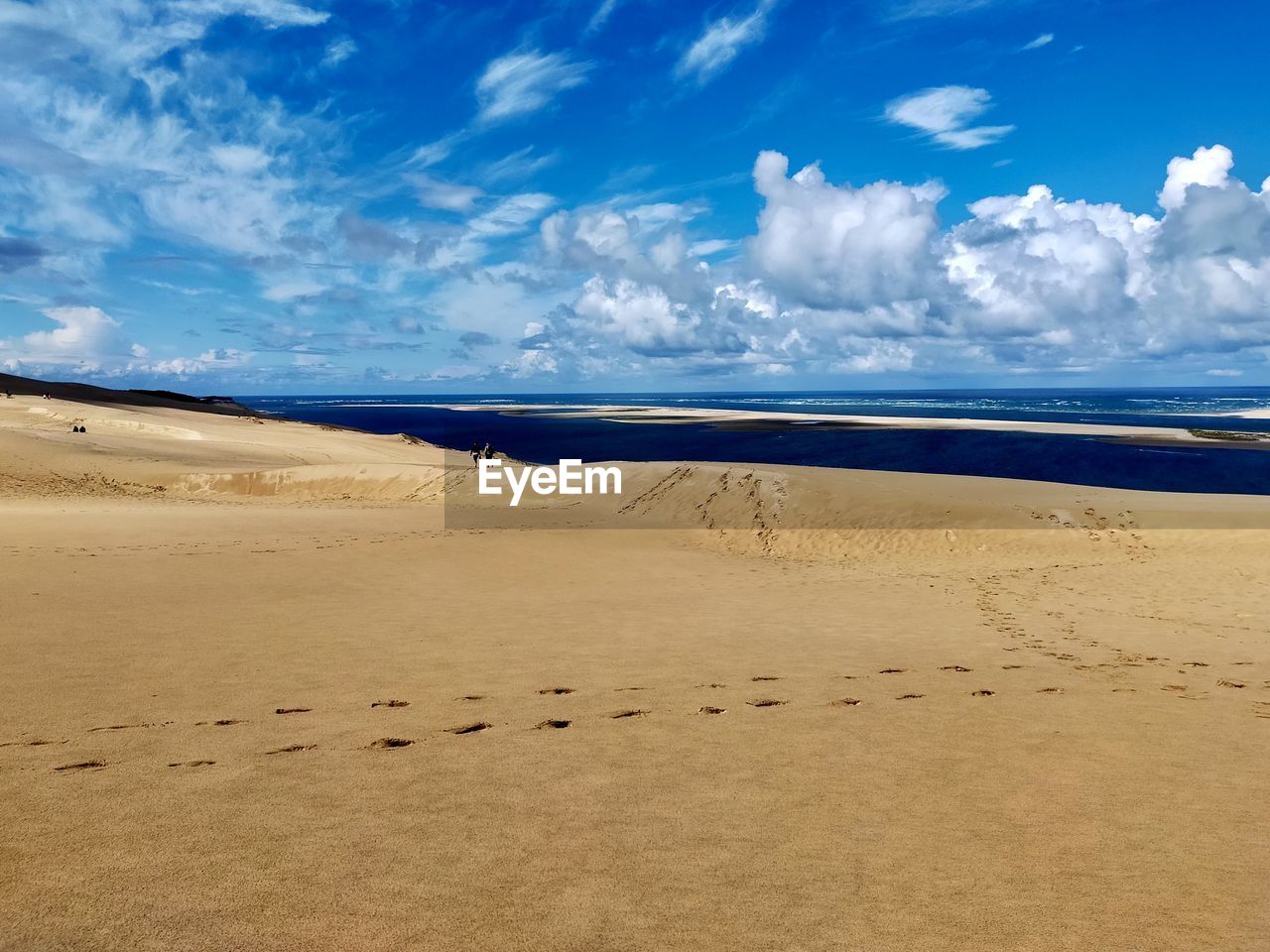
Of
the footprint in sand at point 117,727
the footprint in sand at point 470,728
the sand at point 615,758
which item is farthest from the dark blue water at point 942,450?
the footprint in sand at point 117,727

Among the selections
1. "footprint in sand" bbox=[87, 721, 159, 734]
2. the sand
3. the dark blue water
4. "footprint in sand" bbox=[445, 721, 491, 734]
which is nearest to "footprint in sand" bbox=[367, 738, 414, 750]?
the sand

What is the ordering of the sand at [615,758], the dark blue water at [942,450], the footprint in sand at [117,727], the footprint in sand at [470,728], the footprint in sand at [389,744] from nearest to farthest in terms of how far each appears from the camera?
the sand at [615,758], the footprint in sand at [389,744], the footprint in sand at [117,727], the footprint in sand at [470,728], the dark blue water at [942,450]

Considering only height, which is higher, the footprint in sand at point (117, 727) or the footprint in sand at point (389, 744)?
the footprint in sand at point (117, 727)

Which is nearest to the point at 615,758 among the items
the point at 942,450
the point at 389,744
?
the point at 389,744

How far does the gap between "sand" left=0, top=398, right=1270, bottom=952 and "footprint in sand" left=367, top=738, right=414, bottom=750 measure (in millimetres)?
47

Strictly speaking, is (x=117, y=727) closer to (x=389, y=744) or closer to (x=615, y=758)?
(x=389, y=744)

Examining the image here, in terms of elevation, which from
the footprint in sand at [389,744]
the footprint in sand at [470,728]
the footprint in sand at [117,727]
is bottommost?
the footprint in sand at [470,728]

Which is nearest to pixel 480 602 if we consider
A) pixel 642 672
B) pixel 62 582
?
pixel 642 672

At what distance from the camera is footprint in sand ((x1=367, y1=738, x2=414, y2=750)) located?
6.09m

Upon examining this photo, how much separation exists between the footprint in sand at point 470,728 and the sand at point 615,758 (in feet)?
0.32

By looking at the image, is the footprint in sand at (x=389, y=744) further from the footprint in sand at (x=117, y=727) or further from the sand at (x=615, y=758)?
the footprint in sand at (x=117, y=727)

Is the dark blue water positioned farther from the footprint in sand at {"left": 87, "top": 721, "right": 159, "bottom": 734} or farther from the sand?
the footprint in sand at {"left": 87, "top": 721, "right": 159, "bottom": 734}

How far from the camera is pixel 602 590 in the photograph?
47.5 ft

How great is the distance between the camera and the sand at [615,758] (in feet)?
12.7
